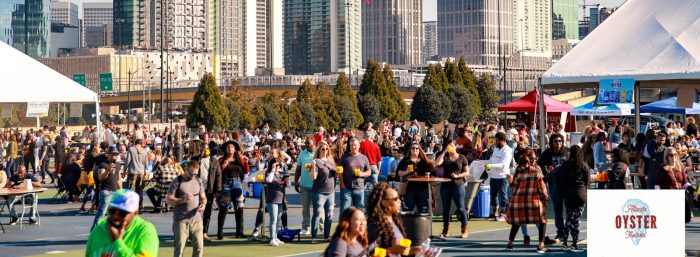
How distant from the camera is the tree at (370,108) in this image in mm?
97812

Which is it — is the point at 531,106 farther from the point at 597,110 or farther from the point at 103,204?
the point at 103,204

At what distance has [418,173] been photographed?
18.3 meters

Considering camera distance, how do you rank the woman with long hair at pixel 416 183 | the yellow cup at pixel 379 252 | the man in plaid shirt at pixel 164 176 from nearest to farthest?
the yellow cup at pixel 379 252, the woman with long hair at pixel 416 183, the man in plaid shirt at pixel 164 176

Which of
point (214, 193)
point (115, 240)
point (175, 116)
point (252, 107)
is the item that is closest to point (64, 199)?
point (214, 193)

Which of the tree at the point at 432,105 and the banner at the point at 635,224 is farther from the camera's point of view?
the tree at the point at 432,105

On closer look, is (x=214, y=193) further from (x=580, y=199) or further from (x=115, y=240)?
(x=115, y=240)

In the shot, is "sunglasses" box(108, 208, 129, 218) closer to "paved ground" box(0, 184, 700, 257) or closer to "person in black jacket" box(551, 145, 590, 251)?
"paved ground" box(0, 184, 700, 257)

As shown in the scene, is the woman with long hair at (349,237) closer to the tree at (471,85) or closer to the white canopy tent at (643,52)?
the white canopy tent at (643,52)

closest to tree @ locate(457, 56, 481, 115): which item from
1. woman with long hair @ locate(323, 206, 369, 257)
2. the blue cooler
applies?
the blue cooler

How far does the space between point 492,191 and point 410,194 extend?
4.20 meters

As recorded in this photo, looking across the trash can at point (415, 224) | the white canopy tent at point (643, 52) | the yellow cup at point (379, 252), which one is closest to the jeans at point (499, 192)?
the white canopy tent at point (643, 52)

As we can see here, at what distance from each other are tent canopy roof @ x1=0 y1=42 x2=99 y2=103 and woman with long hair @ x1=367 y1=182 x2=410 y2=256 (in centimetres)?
1135

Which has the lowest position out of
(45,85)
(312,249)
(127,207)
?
(312,249)

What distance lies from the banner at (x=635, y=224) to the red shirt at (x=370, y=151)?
13553mm
